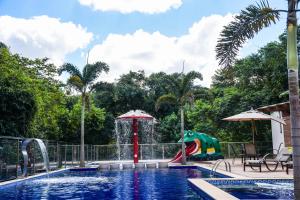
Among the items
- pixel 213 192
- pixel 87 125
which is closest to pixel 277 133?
pixel 213 192

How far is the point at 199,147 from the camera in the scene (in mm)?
26531

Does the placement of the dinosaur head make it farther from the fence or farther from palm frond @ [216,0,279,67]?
palm frond @ [216,0,279,67]

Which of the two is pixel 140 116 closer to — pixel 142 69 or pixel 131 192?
pixel 131 192

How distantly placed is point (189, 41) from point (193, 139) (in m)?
8.21

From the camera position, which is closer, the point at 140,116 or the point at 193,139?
the point at 140,116

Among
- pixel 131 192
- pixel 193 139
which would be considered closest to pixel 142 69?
pixel 193 139

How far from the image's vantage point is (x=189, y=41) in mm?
20875

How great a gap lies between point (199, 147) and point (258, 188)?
619 inches

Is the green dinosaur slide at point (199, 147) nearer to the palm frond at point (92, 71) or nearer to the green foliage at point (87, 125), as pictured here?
the palm frond at point (92, 71)

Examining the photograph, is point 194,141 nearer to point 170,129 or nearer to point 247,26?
A: point 170,129

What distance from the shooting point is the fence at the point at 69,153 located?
15.3m

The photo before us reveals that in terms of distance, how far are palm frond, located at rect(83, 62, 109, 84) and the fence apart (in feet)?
14.2

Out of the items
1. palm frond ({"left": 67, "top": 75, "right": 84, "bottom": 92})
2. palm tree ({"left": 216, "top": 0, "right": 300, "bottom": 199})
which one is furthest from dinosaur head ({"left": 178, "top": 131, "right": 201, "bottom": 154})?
palm tree ({"left": 216, "top": 0, "right": 300, "bottom": 199})

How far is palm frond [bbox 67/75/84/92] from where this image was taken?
2298 cm
